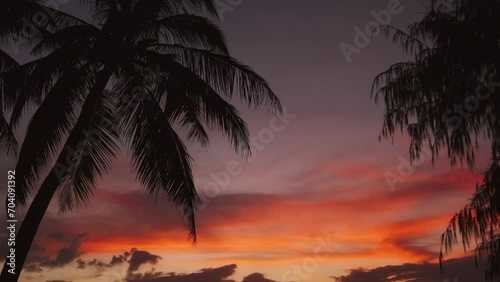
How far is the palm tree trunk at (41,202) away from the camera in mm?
8883

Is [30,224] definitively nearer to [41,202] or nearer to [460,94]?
[41,202]

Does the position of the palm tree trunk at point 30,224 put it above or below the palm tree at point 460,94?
below

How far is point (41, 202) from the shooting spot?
30.5ft

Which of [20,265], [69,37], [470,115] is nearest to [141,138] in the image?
[69,37]

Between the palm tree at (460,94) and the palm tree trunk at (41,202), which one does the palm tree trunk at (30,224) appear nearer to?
the palm tree trunk at (41,202)

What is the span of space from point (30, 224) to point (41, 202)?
402mm

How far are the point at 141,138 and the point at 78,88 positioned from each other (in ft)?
4.85

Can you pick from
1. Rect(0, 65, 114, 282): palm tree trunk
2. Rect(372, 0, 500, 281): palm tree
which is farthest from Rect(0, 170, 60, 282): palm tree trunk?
Rect(372, 0, 500, 281): palm tree

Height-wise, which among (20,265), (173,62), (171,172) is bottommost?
(20,265)

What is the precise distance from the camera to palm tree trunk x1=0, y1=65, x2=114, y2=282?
8883 mm

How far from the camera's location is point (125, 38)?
36.1 ft

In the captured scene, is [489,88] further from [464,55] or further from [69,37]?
[69,37]

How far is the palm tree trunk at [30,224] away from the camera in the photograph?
8.84m

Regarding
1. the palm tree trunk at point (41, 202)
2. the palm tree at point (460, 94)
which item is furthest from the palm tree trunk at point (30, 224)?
the palm tree at point (460, 94)
